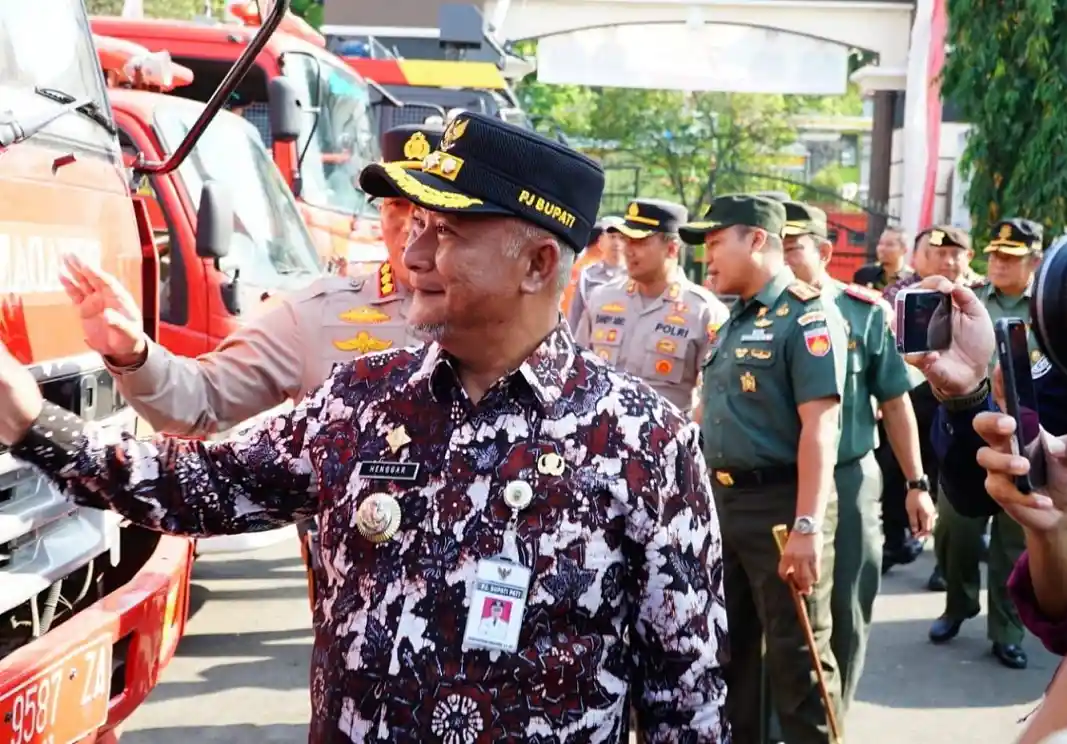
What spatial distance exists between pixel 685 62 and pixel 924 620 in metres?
14.5

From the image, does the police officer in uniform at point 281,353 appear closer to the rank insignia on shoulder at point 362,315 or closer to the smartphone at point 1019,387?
the rank insignia on shoulder at point 362,315

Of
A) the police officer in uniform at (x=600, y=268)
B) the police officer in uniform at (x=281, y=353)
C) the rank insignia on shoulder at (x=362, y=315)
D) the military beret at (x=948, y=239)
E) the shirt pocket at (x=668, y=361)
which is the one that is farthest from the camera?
the military beret at (x=948, y=239)

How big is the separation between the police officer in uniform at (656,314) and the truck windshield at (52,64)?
8.21ft

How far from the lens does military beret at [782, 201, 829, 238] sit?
557 centimetres

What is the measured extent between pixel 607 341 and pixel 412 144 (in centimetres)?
382

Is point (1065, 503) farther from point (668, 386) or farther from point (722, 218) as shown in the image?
point (668, 386)

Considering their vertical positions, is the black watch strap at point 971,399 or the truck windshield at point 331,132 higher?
the truck windshield at point 331,132

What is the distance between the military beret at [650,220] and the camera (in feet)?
19.7

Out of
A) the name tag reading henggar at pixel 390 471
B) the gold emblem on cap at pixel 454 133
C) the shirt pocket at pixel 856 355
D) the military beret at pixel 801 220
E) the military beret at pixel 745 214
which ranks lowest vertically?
the shirt pocket at pixel 856 355

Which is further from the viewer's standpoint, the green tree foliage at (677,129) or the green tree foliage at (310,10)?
the green tree foliage at (677,129)

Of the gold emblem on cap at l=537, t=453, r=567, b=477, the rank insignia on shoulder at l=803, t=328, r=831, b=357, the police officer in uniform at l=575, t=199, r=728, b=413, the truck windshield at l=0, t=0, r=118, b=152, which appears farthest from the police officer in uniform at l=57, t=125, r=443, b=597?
the police officer in uniform at l=575, t=199, r=728, b=413

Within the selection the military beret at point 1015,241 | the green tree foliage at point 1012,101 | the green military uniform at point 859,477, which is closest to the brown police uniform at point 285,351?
the green military uniform at point 859,477

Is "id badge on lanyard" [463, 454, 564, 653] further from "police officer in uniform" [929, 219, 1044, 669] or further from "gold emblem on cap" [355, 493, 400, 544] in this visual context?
"police officer in uniform" [929, 219, 1044, 669]

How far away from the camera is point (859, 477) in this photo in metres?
4.81
